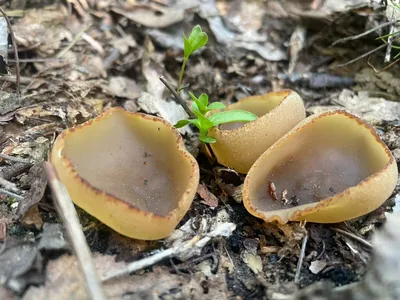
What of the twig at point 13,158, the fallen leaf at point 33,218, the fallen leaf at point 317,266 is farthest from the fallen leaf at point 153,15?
the fallen leaf at point 317,266

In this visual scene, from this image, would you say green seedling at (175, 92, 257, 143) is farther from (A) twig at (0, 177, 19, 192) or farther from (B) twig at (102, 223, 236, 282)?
(A) twig at (0, 177, 19, 192)

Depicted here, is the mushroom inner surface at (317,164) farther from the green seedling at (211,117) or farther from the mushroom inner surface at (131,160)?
the mushroom inner surface at (131,160)

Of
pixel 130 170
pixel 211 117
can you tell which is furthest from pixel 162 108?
pixel 130 170

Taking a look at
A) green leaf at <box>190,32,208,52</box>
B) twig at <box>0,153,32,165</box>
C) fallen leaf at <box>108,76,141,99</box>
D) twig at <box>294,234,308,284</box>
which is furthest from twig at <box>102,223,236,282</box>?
fallen leaf at <box>108,76,141,99</box>

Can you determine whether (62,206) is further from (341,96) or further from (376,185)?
(341,96)

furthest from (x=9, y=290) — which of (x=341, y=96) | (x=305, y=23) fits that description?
(x=305, y=23)

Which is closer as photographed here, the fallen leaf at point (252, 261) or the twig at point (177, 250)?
the twig at point (177, 250)
